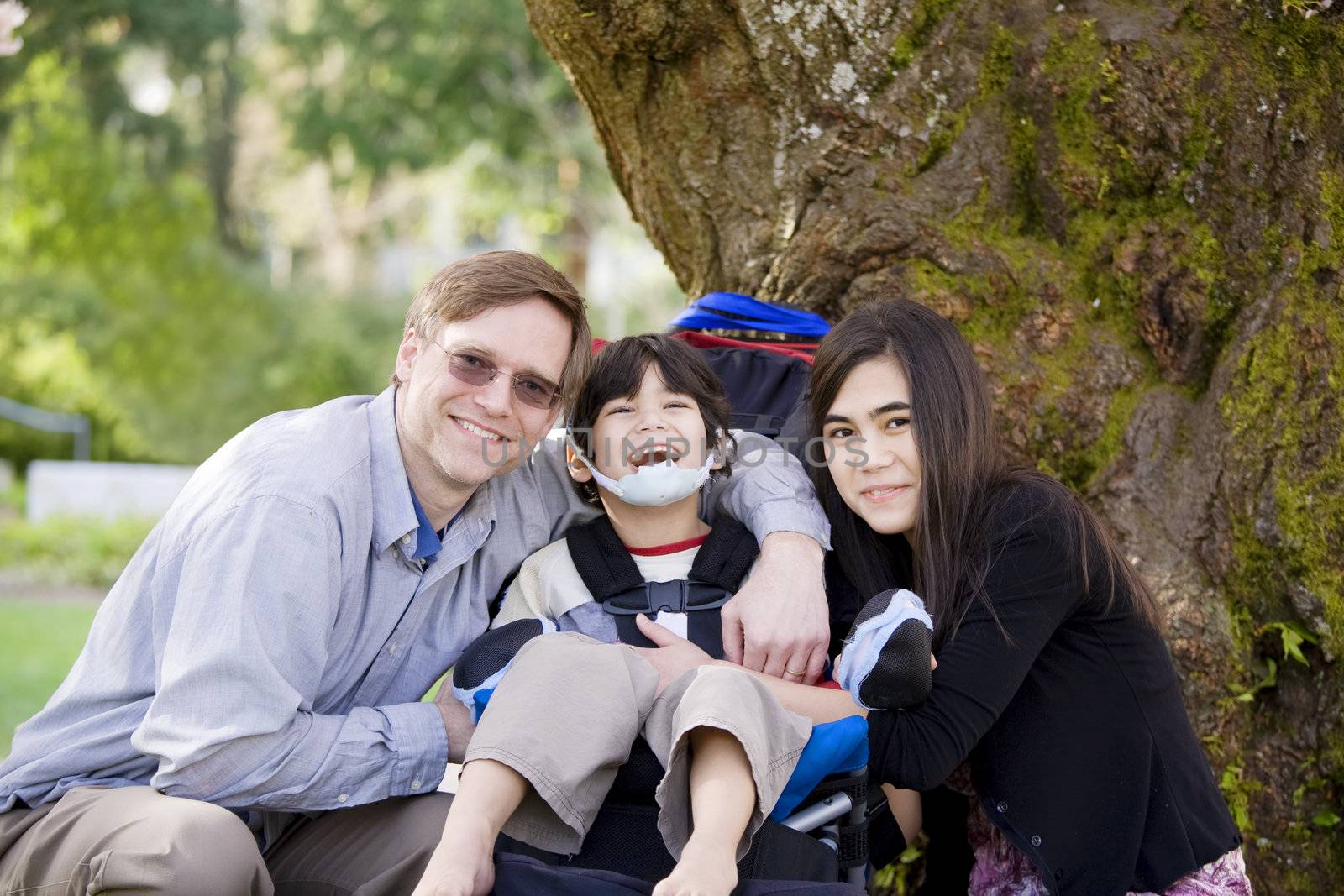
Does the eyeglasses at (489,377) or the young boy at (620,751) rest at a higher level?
the eyeglasses at (489,377)

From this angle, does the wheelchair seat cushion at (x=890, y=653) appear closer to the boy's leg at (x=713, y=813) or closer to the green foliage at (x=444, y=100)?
the boy's leg at (x=713, y=813)

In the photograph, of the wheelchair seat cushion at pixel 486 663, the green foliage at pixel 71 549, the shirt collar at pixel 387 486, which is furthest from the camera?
the green foliage at pixel 71 549

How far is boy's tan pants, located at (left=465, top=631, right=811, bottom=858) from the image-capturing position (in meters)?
2.49

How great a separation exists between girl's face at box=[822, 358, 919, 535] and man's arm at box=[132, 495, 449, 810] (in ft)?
3.82

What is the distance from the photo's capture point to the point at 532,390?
3254mm

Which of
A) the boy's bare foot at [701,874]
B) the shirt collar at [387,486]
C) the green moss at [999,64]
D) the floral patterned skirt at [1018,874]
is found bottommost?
the floral patterned skirt at [1018,874]

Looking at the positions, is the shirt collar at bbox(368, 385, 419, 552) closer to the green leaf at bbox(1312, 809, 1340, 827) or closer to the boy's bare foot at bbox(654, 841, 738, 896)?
the boy's bare foot at bbox(654, 841, 738, 896)

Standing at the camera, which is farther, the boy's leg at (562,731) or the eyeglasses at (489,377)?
the eyeglasses at (489,377)

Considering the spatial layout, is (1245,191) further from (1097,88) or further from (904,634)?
(904,634)

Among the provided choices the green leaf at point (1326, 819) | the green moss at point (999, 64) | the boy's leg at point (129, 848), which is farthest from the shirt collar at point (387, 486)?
the green leaf at point (1326, 819)

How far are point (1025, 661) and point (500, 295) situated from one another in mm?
1545

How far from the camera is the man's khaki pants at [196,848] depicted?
2559 mm

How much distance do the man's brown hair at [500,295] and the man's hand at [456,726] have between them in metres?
0.85

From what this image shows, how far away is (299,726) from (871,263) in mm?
2150
